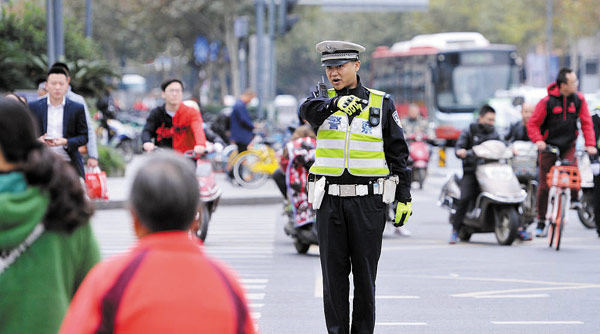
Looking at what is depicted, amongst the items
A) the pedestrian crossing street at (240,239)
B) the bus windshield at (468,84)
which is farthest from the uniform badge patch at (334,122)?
the bus windshield at (468,84)

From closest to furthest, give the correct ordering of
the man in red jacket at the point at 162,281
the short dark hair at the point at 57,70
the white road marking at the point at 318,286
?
the man in red jacket at the point at 162,281 → the white road marking at the point at 318,286 → the short dark hair at the point at 57,70

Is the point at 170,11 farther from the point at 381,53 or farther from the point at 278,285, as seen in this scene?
the point at 278,285

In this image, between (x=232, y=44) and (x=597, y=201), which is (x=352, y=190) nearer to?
(x=597, y=201)

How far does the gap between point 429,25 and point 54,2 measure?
60451 mm

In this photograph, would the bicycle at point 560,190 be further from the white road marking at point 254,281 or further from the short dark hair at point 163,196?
the short dark hair at point 163,196

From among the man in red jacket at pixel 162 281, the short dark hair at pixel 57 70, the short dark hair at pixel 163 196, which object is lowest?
the man in red jacket at pixel 162 281

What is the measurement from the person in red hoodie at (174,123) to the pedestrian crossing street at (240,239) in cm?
122

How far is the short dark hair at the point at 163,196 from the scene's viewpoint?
3.30 meters

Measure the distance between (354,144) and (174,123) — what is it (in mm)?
5416

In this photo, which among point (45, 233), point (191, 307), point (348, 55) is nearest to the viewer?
point (191, 307)

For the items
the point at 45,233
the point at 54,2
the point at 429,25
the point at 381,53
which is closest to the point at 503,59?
the point at 381,53

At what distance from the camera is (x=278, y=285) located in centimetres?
1030

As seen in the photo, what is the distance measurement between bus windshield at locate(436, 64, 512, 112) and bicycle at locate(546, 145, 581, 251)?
23.3 m

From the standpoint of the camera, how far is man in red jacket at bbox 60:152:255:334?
10.6 ft
